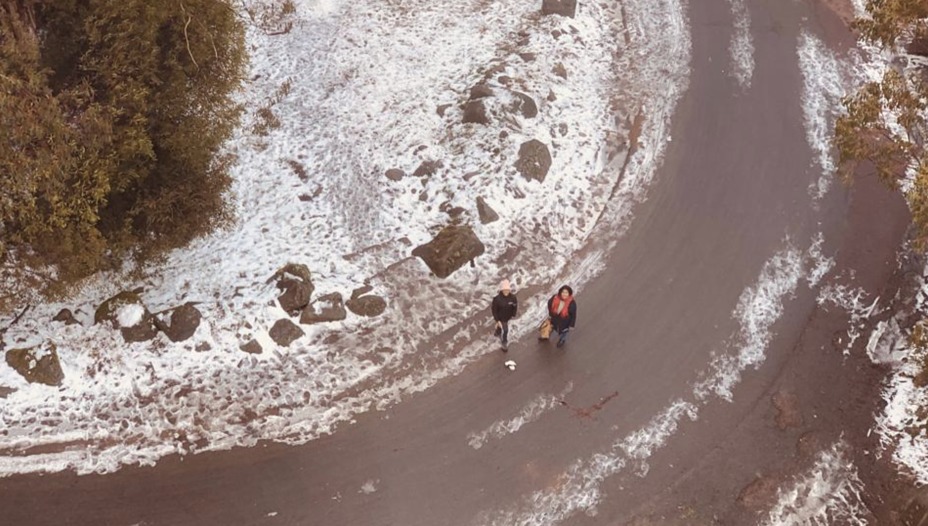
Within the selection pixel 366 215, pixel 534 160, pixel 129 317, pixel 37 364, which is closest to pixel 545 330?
pixel 534 160

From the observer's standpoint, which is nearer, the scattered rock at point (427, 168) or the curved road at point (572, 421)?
the curved road at point (572, 421)

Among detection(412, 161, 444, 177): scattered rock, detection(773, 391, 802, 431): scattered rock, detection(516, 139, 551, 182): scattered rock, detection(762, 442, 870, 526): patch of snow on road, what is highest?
detection(516, 139, 551, 182): scattered rock

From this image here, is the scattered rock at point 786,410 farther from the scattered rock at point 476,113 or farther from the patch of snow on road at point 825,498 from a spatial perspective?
the scattered rock at point 476,113

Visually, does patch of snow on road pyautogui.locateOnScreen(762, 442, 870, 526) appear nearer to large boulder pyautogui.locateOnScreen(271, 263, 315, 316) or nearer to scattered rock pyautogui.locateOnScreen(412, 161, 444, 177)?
large boulder pyautogui.locateOnScreen(271, 263, 315, 316)

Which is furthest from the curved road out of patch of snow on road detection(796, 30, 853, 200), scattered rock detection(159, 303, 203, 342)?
scattered rock detection(159, 303, 203, 342)

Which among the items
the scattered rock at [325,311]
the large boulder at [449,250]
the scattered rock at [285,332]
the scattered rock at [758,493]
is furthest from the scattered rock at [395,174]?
the scattered rock at [758,493]

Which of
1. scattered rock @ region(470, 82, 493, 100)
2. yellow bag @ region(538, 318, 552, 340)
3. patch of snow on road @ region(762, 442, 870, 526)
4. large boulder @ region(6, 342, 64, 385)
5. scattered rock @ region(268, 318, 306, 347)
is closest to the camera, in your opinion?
patch of snow on road @ region(762, 442, 870, 526)
